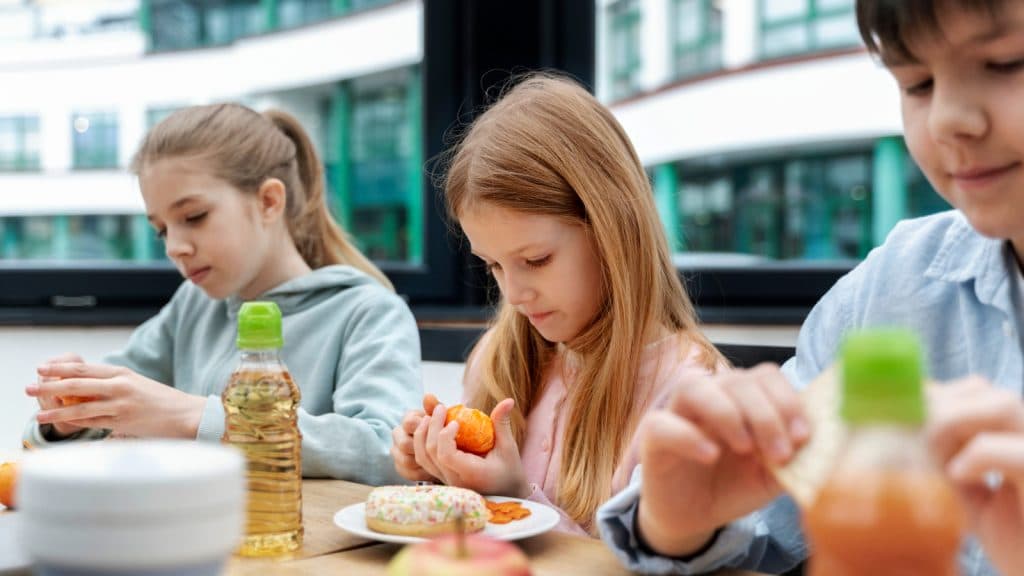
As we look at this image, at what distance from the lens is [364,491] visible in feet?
3.90

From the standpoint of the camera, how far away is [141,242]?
8.42 feet

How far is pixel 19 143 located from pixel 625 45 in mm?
1569

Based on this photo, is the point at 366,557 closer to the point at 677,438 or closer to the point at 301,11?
the point at 677,438

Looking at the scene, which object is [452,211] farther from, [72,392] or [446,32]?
[446,32]

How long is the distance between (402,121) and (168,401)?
4.78 feet

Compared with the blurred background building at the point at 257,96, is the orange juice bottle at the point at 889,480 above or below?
below

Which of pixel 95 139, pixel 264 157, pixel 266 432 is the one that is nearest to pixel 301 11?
pixel 95 139

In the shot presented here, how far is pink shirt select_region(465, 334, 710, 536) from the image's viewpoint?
4.06 ft

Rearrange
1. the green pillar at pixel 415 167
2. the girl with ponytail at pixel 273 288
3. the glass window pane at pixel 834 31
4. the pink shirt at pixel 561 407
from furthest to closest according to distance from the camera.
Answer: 1. the green pillar at pixel 415 167
2. the glass window pane at pixel 834 31
3. the girl with ponytail at pixel 273 288
4. the pink shirt at pixel 561 407

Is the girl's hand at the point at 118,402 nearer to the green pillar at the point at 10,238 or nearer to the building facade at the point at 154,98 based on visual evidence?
the building facade at the point at 154,98

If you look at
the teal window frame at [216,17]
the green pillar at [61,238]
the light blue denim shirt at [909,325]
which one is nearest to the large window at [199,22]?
the teal window frame at [216,17]

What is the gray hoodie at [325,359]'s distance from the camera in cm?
132

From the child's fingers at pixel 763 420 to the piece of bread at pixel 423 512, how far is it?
1.18 ft

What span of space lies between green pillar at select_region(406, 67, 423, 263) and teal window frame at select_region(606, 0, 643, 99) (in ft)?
1.59
